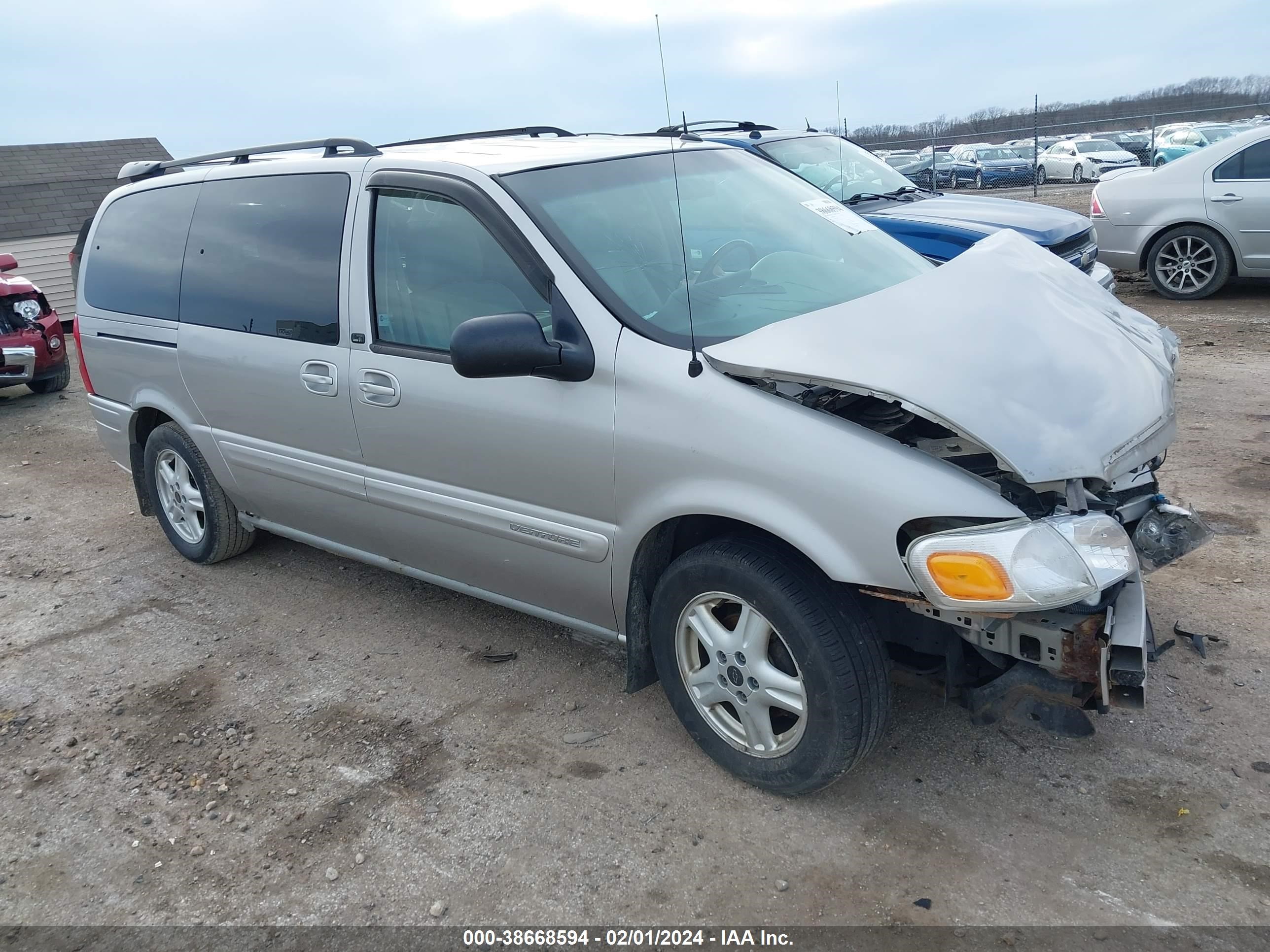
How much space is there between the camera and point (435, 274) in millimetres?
3494

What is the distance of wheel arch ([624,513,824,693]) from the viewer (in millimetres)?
3074

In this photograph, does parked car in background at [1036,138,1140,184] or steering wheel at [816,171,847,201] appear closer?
steering wheel at [816,171,847,201]

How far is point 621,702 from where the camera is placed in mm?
3613

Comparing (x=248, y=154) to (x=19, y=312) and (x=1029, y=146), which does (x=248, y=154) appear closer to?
(x=19, y=312)

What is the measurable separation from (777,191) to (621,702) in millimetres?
2029

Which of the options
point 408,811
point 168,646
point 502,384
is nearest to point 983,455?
point 502,384

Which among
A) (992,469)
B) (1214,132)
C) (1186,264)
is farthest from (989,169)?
(992,469)

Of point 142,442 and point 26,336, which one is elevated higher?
point 26,336

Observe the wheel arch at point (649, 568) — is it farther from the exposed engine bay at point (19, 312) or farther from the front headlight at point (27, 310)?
the front headlight at point (27, 310)

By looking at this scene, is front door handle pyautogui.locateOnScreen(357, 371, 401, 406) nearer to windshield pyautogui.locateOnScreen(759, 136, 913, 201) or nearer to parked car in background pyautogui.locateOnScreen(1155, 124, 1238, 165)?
windshield pyautogui.locateOnScreen(759, 136, 913, 201)

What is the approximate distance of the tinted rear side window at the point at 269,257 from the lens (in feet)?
12.6

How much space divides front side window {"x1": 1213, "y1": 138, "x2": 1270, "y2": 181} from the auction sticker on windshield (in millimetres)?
6961

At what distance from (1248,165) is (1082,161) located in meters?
16.9

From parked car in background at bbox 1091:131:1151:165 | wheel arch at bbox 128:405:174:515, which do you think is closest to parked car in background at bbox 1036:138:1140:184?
parked car in background at bbox 1091:131:1151:165
